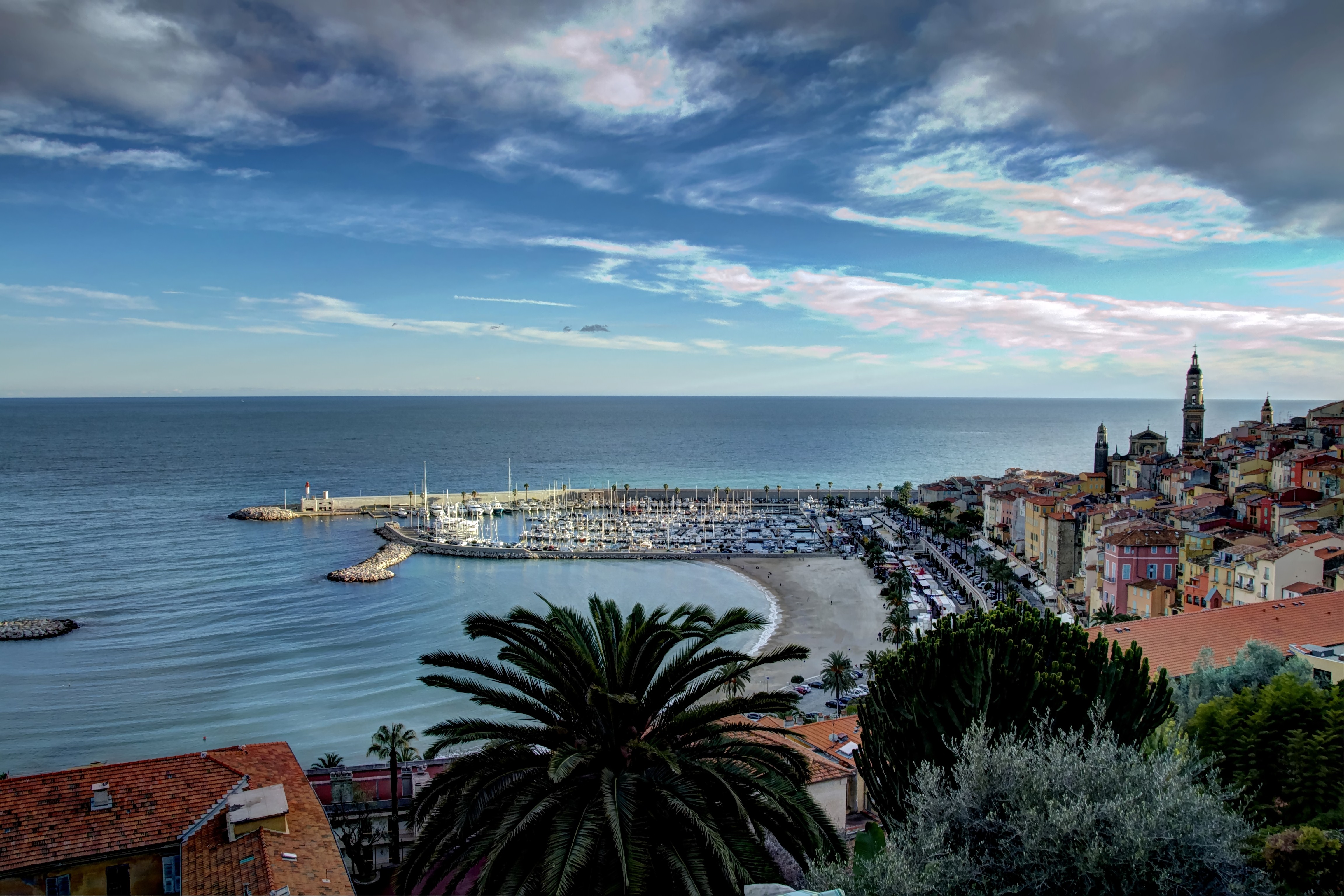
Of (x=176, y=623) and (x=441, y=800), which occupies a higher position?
(x=441, y=800)

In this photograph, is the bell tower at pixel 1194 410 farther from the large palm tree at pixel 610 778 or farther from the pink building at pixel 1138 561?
the large palm tree at pixel 610 778

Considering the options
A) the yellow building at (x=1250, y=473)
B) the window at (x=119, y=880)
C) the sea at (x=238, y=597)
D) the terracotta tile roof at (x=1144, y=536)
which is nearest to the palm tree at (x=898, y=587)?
the sea at (x=238, y=597)

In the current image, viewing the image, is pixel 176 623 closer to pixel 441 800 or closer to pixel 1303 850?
pixel 441 800

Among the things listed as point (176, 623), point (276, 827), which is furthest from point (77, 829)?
point (176, 623)

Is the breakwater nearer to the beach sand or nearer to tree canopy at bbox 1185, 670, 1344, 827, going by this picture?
the beach sand

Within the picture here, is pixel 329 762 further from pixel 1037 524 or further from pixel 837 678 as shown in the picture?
pixel 1037 524
